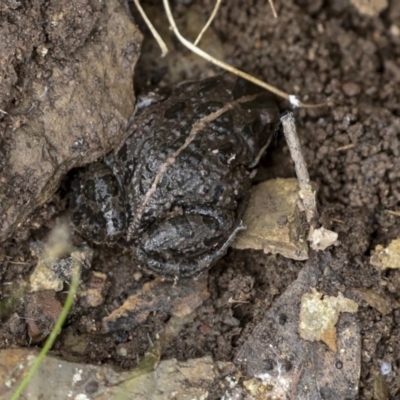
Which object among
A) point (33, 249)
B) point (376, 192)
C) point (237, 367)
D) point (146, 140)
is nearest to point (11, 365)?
point (33, 249)

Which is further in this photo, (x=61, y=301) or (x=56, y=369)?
(x=61, y=301)

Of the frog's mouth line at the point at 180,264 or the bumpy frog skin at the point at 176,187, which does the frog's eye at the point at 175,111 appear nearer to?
the bumpy frog skin at the point at 176,187

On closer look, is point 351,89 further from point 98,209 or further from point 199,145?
point 98,209

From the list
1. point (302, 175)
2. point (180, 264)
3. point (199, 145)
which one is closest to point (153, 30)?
point (199, 145)

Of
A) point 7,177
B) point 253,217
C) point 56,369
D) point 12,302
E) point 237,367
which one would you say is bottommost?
point 237,367

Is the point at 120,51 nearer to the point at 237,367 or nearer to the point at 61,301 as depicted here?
the point at 61,301

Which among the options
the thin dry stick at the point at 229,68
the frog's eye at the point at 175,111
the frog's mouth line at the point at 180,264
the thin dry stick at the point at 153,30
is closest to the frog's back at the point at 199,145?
the frog's eye at the point at 175,111

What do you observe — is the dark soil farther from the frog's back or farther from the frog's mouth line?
the frog's back

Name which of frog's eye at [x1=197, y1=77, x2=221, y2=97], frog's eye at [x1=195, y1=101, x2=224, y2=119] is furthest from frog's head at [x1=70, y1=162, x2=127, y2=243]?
frog's eye at [x1=197, y1=77, x2=221, y2=97]
